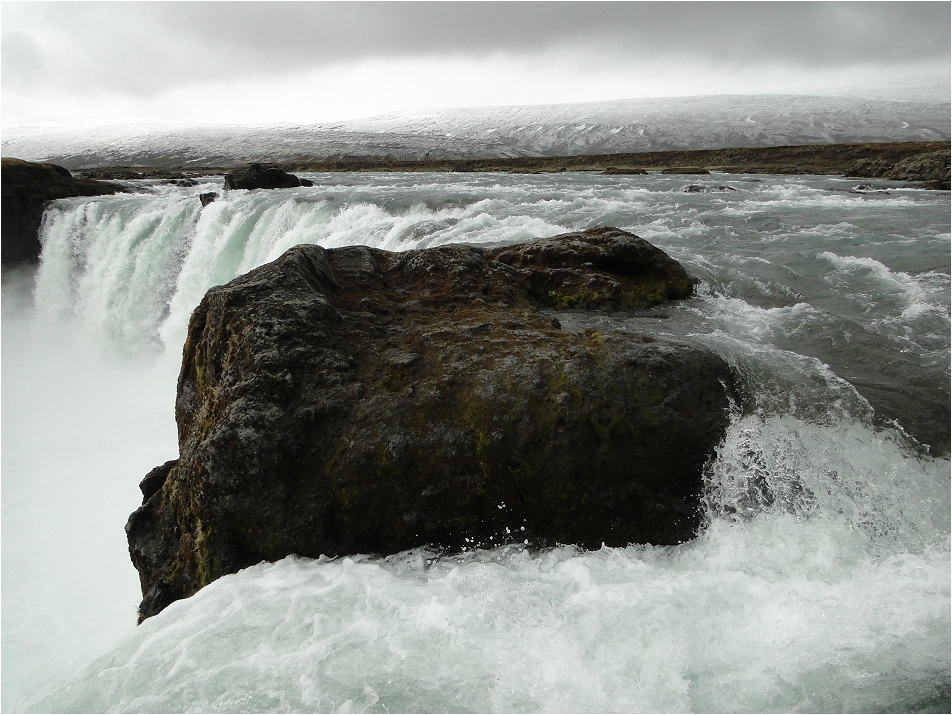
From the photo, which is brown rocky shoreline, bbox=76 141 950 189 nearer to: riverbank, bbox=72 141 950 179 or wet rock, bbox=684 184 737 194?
riverbank, bbox=72 141 950 179

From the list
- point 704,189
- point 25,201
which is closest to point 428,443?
point 704,189

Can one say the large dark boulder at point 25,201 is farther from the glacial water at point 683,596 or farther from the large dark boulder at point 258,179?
the glacial water at point 683,596

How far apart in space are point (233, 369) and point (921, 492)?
18.2 feet

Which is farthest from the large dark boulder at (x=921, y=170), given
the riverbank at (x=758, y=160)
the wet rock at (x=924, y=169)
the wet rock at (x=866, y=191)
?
the wet rock at (x=866, y=191)

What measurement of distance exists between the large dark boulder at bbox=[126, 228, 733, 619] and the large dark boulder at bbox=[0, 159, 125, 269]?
20806 mm

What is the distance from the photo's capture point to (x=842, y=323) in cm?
693

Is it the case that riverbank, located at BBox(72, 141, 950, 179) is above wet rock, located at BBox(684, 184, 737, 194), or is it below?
above

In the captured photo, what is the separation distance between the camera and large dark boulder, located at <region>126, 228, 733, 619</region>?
4246 mm

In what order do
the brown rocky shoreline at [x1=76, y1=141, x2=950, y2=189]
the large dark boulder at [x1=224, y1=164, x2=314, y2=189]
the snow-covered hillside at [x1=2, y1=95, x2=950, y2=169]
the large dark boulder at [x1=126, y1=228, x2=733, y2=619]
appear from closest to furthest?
the large dark boulder at [x1=126, y1=228, x2=733, y2=619]
the large dark boulder at [x1=224, y1=164, x2=314, y2=189]
the brown rocky shoreline at [x1=76, y1=141, x2=950, y2=189]
the snow-covered hillside at [x1=2, y1=95, x2=950, y2=169]

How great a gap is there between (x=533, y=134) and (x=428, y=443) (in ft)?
471

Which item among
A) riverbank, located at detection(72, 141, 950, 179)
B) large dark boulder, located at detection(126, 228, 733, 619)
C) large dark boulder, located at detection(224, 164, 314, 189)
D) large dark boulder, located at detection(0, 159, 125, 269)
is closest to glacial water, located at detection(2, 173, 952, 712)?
large dark boulder, located at detection(126, 228, 733, 619)

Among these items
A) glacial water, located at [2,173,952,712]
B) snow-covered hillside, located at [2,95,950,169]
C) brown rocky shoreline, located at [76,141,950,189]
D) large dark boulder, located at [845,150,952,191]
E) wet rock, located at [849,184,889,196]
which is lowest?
glacial water, located at [2,173,952,712]

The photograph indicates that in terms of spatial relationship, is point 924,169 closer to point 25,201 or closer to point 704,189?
point 704,189

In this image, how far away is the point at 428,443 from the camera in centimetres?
431
